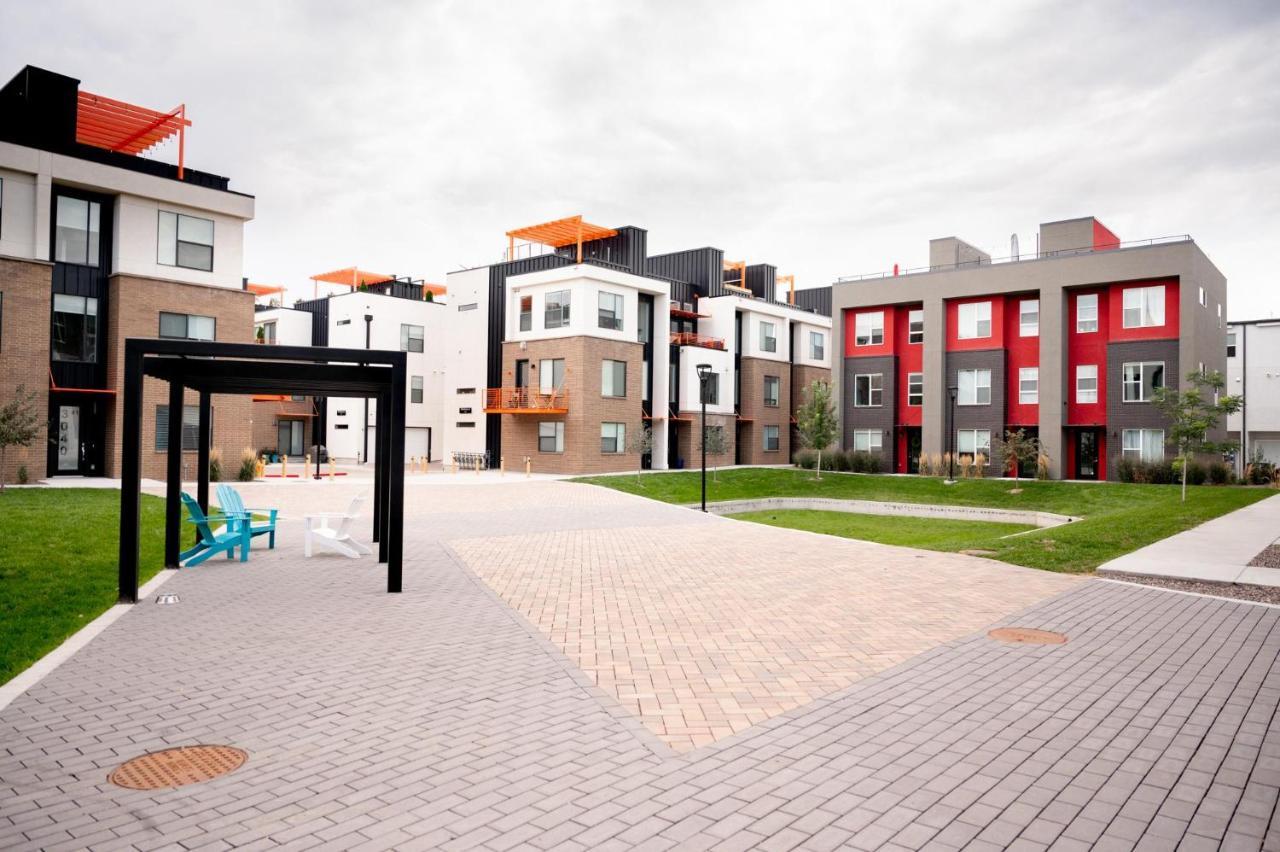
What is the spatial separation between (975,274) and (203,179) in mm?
32436

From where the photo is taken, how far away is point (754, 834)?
4.02m

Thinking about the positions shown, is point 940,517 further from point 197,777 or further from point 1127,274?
point 197,777

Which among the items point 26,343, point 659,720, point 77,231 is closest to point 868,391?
point 77,231

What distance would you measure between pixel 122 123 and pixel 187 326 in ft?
25.0

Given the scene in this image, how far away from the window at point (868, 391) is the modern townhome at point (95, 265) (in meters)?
28.0

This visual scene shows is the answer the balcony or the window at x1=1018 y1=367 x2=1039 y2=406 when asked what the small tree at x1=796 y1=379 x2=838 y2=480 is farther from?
the balcony

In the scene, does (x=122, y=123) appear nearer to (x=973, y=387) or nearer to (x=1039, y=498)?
(x=1039, y=498)

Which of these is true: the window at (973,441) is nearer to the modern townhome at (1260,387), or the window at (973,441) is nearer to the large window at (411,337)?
the modern townhome at (1260,387)

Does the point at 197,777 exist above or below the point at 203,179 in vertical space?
below

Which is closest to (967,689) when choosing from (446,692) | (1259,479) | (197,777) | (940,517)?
(446,692)

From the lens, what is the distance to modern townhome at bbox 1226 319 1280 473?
51.0 m

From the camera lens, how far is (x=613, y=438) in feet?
129

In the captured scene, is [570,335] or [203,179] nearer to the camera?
[203,179]

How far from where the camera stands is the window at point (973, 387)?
37.2 meters
